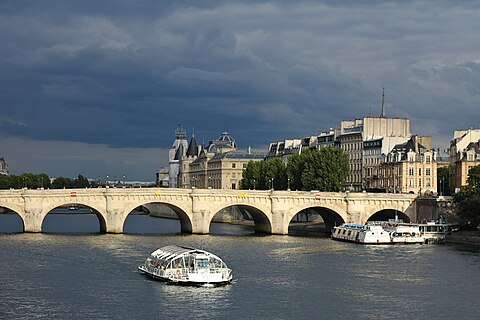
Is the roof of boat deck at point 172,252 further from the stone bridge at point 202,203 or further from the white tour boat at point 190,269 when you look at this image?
the stone bridge at point 202,203

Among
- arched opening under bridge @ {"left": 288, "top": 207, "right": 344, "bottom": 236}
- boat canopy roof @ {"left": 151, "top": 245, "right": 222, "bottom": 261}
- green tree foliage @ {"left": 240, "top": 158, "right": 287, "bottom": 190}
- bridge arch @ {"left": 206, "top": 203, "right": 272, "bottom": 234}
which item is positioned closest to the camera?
boat canopy roof @ {"left": 151, "top": 245, "right": 222, "bottom": 261}

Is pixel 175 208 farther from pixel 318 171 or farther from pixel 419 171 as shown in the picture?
pixel 419 171

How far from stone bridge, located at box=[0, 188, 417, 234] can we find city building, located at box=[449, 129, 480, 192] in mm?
14758

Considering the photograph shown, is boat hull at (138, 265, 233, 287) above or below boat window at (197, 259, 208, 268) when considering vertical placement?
below

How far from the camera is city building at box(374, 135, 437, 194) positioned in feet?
422

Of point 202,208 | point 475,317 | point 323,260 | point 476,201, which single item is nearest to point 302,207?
point 202,208

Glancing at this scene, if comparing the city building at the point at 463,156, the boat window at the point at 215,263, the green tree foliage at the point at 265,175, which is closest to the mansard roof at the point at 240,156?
the green tree foliage at the point at 265,175

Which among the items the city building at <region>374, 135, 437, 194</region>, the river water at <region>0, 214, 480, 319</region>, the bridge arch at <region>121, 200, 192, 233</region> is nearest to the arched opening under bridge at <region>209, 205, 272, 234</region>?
the bridge arch at <region>121, 200, 192, 233</region>

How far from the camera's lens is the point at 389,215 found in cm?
11544

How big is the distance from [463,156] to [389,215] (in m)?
14.6

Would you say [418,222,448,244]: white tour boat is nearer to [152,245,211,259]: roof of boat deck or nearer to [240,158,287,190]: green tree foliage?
[152,245,211,259]: roof of boat deck

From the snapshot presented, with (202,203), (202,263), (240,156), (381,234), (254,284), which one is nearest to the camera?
A: (254,284)

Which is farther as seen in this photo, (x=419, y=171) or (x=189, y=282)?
(x=419, y=171)

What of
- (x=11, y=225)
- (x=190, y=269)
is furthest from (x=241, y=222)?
(x=190, y=269)
